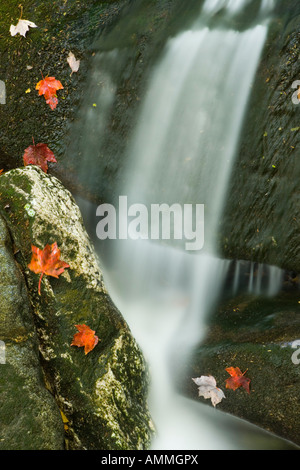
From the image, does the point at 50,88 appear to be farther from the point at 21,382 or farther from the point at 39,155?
the point at 21,382

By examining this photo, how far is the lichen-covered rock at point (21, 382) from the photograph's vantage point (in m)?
2.09

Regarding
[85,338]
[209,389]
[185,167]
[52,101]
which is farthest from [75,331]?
[52,101]

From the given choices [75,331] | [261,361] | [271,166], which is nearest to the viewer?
[75,331]

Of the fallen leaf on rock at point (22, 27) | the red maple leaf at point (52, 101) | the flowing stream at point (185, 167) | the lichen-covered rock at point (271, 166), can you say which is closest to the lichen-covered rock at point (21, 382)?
the flowing stream at point (185, 167)

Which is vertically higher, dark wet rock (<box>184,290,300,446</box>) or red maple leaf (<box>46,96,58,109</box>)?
red maple leaf (<box>46,96,58,109</box>)

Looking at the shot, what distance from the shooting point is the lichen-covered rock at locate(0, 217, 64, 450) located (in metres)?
2.09

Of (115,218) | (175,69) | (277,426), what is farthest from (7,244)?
(175,69)

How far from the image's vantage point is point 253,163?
3.45m

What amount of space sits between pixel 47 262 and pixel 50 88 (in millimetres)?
2307

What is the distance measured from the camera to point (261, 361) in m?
2.92

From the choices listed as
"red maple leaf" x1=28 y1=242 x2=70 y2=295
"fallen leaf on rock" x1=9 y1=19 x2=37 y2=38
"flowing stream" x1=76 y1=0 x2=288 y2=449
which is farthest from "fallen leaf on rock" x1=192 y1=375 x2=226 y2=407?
"fallen leaf on rock" x1=9 y1=19 x2=37 y2=38

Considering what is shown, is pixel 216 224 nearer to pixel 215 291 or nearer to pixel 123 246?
pixel 215 291

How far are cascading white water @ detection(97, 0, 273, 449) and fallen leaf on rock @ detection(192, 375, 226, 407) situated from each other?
0.23 metres

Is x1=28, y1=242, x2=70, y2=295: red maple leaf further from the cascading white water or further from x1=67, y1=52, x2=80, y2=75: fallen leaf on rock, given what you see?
x1=67, y1=52, x2=80, y2=75: fallen leaf on rock
